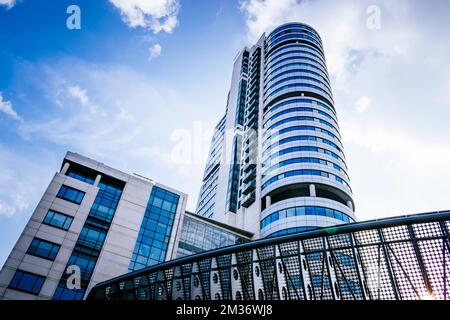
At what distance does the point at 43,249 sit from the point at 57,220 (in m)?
3.50

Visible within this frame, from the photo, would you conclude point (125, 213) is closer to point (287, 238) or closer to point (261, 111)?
point (287, 238)

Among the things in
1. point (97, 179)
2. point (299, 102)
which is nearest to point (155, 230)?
point (97, 179)

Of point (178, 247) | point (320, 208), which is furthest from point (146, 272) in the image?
point (320, 208)

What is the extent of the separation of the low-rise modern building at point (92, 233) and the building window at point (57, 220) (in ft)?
0.32

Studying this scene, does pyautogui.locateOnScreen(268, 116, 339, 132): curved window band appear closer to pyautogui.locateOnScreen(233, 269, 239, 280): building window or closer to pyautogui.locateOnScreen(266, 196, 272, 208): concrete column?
pyautogui.locateOnScreen(266, 196, 272, 208): concrete column

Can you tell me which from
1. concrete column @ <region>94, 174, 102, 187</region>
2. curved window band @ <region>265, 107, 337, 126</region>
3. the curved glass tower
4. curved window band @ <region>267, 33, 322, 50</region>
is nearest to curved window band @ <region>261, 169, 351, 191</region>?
the curved glass tower

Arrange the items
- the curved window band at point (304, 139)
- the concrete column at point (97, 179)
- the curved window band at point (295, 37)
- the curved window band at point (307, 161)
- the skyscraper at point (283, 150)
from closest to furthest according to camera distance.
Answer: the concrete column at point (97, 179) < the skyscraper at point (283, 150) < the curved window band at point (307, 161) < the curved window band at point (304, 139) < the curved window band at point (295, 37)

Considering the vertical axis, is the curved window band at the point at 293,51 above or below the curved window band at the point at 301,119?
above

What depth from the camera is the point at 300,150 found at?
51281 millimetres

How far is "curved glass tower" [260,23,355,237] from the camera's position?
4512 centimetres

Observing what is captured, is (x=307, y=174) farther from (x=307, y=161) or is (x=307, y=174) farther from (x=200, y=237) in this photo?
(x=200, y=237)

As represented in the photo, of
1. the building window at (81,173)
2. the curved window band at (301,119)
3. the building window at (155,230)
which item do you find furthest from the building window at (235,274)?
the curved window band at (301,119)

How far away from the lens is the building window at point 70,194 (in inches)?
1387

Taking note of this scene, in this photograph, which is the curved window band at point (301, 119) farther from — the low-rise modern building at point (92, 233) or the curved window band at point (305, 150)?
the low-rise modern building at point (92, 233)
